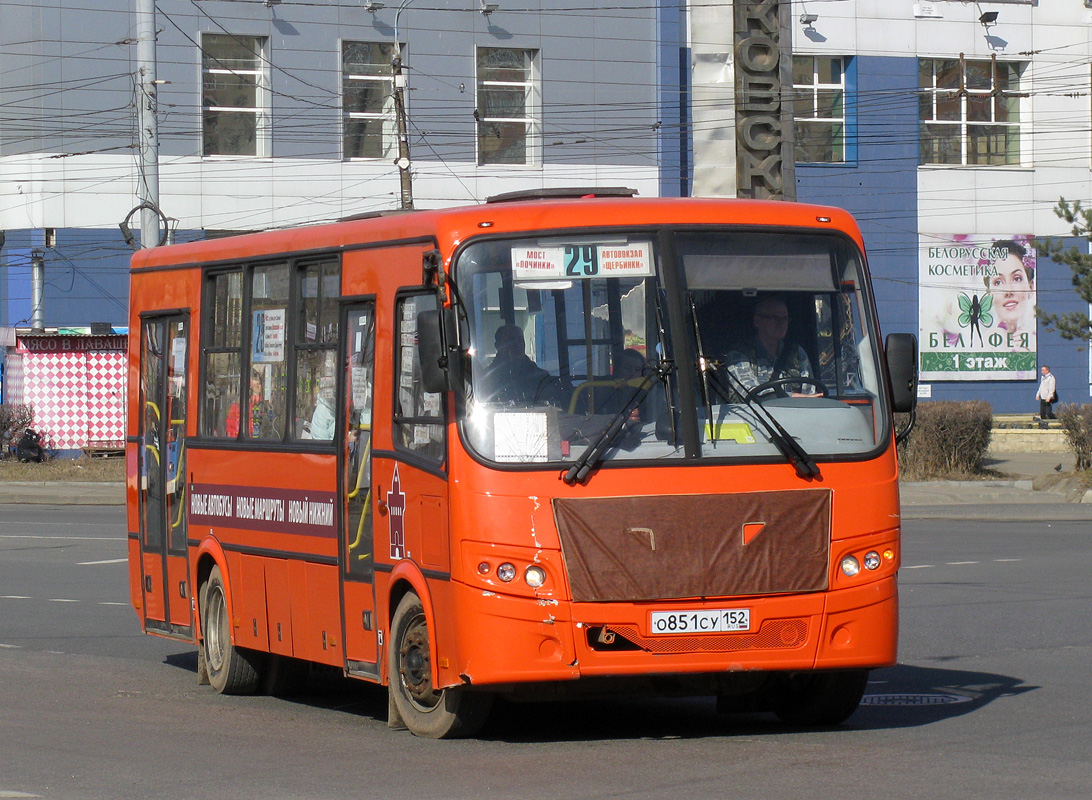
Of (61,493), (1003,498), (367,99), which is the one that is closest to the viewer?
(1003,498)

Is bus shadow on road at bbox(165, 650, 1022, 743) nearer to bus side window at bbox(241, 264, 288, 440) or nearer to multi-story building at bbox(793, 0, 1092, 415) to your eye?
bus side window at bbox(241, 264, 288, 440)

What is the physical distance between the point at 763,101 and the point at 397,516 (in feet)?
40.2

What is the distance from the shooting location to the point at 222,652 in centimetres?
1107

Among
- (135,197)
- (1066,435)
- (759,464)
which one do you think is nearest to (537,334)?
(759,464)

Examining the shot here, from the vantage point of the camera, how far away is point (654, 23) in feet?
150

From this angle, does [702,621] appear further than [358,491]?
No

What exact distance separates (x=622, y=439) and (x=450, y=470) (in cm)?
80

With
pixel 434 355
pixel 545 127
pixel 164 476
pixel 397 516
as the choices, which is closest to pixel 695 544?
pixel 434 355

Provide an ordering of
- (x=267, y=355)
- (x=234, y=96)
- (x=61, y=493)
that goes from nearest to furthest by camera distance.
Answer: (x=267, y=355) < (x=61, y=493) < (x=234, y=96)

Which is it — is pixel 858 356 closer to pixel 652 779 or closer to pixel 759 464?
pixel 759 464

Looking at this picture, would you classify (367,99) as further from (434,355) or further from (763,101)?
(434,355)

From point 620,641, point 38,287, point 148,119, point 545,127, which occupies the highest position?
point 545,127

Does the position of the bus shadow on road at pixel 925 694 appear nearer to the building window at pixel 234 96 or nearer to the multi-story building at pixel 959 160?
the building window at pixel 234 96

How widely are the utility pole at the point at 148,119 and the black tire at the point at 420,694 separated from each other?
71.5ft
